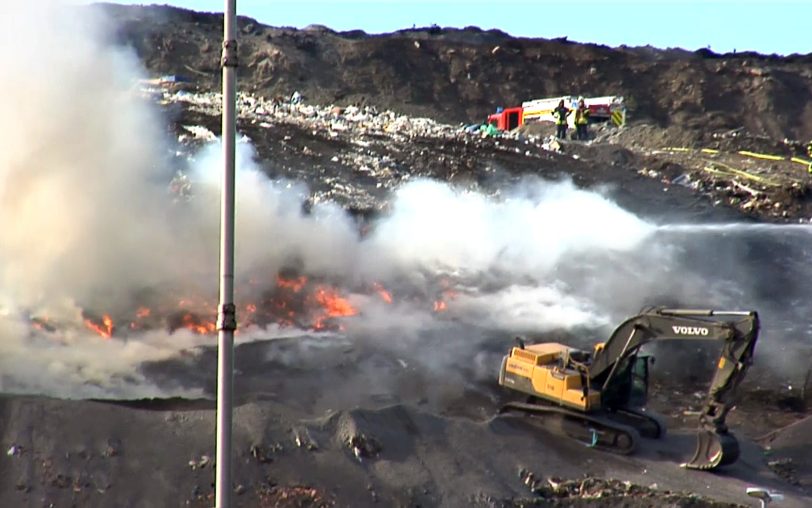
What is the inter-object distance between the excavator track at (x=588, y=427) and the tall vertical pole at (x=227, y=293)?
9993mm

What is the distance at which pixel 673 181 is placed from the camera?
36375 millimetres

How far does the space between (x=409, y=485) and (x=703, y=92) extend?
44467 millimetres

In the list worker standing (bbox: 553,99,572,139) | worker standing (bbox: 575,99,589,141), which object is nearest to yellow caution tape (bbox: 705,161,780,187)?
worker standing (bbox: 575,99,589,141)

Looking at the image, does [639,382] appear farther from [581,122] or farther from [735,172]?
[581,122]

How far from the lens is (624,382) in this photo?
17203 millimetres

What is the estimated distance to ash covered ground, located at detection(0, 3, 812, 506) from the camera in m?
14.6

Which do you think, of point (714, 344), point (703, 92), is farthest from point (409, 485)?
point (703, 92)

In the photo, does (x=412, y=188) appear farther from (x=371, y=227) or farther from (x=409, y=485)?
(x=409, y=485)

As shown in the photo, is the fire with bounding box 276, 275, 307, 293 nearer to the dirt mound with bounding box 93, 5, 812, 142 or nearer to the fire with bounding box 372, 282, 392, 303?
the fire with bounding box 372, 282, 392, 303

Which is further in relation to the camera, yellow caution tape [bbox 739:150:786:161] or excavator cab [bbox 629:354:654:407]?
yellow caution tape [bbox 739:150:786:161]

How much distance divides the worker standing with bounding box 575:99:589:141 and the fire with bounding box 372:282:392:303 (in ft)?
65.8

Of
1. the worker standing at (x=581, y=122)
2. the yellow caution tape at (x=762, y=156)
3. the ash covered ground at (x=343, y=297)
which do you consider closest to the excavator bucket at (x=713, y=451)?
the ash covered ground at (x=343, y=297)

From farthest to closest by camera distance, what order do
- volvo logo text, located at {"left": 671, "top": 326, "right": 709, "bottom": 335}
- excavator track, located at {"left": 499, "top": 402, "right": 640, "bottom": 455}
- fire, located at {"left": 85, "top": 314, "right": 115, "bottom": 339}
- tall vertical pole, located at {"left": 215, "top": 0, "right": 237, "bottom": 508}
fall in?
fire, located at {"left": 85, "top": 314, "right": 115, "bottom": 339} < excavator track, located at {"left": 499, "top": 402, "right": 640, "bottom": 455} < volvo logo text, located at {"left": 671, "top": 326, "right": 709, "bottom": 335} < tall vertical pole, located at {"left": 215, "top": 0, "right": 237, "bottom": 508}

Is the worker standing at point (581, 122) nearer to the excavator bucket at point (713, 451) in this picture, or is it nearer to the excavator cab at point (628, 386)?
the excavator cab at point (628, 386)
